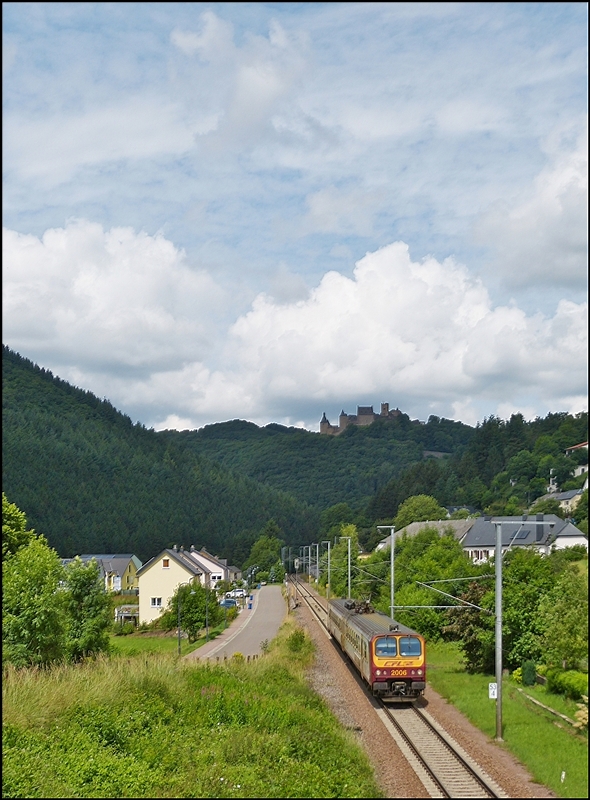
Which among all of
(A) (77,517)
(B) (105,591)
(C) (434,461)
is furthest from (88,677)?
(A) (77,517)

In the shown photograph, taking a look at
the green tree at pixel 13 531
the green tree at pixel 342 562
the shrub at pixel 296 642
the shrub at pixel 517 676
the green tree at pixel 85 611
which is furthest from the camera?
the green tree at pixel 342 562

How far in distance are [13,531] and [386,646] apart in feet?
70.2

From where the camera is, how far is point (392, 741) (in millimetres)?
17703

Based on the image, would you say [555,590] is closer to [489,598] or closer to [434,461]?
[489,598]

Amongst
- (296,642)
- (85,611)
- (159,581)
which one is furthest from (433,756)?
(159,581)

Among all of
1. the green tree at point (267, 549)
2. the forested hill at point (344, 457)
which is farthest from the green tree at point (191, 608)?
the green tree at point (267, 549)

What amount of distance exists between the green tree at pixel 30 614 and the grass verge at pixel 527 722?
41.4 feet

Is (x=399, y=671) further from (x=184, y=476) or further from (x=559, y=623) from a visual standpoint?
(x=184, y=476)

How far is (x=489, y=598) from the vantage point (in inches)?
999

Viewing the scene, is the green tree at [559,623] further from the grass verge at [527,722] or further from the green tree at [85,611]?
the green tree at [85,611]

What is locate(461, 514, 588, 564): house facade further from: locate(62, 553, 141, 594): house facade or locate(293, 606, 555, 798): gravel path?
locate(62, 553, 141, 594): house facade

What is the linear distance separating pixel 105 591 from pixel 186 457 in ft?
380

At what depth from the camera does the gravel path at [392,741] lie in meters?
13.2

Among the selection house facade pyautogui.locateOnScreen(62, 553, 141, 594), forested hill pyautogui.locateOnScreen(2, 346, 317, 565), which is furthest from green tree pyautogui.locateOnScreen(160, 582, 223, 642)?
forested hill pyautogui.locateOnScreen(2, 346, 317, 565)
